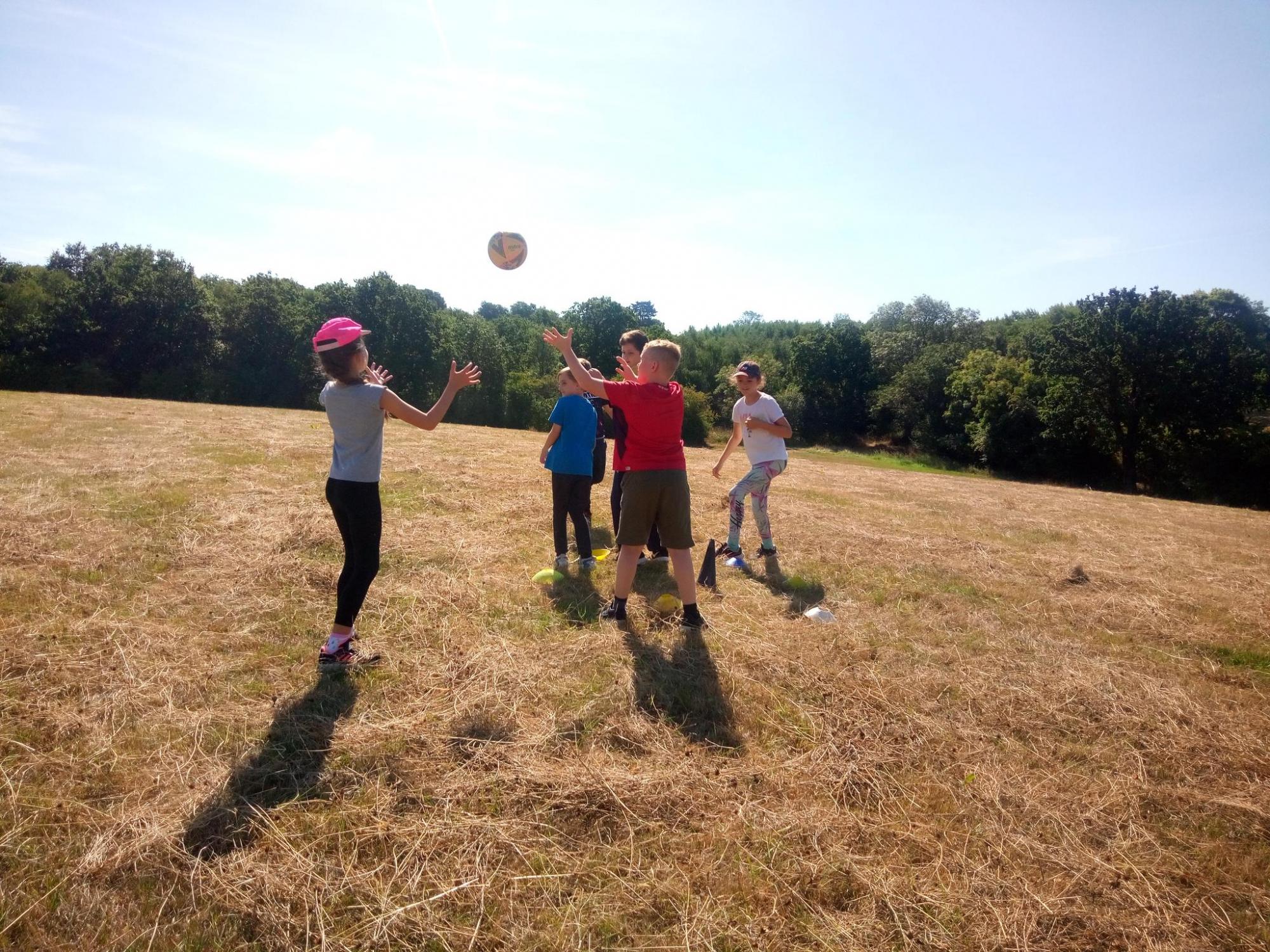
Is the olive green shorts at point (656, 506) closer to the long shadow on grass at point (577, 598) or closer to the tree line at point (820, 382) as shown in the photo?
the long shadow on grass at point (577, 598)

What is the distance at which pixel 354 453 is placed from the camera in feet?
15.5

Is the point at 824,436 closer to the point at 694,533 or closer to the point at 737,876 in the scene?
the point at 694,533

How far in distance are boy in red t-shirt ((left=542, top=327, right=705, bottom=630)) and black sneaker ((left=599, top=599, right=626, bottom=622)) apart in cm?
18

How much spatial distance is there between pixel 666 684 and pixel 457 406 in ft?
160

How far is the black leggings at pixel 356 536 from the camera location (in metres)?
4.71

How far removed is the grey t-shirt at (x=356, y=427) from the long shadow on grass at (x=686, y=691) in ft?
7.80

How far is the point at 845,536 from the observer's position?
32.5ft

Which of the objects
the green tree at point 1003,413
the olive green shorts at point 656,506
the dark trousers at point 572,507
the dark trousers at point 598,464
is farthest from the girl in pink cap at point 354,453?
the green tree at point 1003,413

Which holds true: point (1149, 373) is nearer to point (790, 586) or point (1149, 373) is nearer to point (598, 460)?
point (790, 586)

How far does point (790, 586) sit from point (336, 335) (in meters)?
5.13

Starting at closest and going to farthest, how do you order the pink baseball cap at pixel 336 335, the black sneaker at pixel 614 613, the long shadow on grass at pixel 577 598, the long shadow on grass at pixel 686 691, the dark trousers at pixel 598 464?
the long shadow on grass at pixel 686 691
the pink baseball cap at pixel 336 335
the black sneaker at pixel 614 613
the long shadow on grass at pixel 577 598
the dark trousers at pixel 598 464

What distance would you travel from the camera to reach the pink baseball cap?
4480mm

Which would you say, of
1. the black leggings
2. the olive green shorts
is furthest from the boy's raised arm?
the black leggings

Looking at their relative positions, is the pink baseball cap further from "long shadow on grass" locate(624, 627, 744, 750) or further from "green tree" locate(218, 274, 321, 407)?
"green tree" locate(218, 274, 321, 407)
